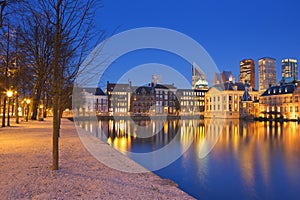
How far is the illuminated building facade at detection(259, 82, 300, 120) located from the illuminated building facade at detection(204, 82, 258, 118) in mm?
14452

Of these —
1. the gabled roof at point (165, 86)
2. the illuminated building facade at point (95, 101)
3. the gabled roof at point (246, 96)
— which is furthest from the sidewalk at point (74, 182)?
the gabled roof at point (165, 86)

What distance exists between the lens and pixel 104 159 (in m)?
10.4

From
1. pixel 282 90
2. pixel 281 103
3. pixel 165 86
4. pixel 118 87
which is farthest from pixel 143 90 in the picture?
pixel 281 103

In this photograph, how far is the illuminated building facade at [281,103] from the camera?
251 feet

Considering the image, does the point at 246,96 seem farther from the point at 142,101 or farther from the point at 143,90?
the point at 142,101

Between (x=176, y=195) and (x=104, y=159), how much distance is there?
4.89 metres

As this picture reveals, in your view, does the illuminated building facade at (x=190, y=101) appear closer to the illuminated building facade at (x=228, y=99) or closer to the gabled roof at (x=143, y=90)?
the illuminated building facade at (x=228, y=99)

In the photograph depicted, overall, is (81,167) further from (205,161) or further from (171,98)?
(171,98)

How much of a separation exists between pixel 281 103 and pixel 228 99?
24994 millimetres

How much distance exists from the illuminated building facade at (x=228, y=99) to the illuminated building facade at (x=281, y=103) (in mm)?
14452

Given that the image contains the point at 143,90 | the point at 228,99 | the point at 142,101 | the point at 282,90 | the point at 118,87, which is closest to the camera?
the point at 282,90

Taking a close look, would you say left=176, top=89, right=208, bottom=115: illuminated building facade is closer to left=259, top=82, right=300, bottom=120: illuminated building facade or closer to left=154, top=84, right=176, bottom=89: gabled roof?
left=154, top=84, right=176, bottom=89: gabled roof

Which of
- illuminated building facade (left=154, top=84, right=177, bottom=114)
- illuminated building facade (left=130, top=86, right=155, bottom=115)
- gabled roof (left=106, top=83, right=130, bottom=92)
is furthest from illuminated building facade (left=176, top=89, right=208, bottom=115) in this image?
gabled roof (left=106, top=83, right=130, bottom=92)

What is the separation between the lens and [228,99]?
104 metres
